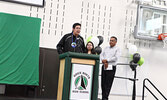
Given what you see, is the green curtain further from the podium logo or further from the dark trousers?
the podium logo

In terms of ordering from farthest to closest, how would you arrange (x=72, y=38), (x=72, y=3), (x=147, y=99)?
(x=147, y=99), (x=72, y=3), (x=72, y=38)

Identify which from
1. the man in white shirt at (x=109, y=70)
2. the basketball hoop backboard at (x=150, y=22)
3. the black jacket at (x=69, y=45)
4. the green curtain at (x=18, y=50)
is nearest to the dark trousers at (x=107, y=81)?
the man in white shirt at (x=109, y=70)

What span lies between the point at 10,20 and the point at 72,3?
1643mm

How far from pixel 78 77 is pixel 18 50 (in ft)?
8.10

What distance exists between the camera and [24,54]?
5.39 metres

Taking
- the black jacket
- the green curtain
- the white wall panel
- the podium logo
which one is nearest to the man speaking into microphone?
the black jacket

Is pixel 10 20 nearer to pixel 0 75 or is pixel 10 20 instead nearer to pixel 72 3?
pixel 0 75

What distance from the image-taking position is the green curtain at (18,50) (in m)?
5.23

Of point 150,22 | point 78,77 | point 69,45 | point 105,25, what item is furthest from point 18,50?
point 150,22

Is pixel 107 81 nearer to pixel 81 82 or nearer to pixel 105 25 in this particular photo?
→ pixel 81 82

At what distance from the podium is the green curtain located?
2.10m

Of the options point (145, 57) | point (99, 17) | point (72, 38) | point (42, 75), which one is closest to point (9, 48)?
point (42, 75)

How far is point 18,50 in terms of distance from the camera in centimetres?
537

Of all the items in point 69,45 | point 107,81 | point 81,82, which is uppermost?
point 69,45
